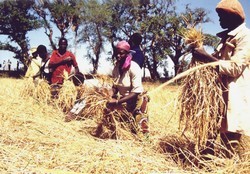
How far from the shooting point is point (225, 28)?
3.38m

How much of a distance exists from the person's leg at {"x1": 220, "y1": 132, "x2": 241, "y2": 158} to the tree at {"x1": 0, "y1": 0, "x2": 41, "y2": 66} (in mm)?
24977

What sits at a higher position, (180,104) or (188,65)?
(188,65)

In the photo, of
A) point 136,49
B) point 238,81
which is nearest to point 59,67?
point 136,49

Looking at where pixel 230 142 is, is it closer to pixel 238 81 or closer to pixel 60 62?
pixel 238 81

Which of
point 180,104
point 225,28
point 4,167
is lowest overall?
point 4,167

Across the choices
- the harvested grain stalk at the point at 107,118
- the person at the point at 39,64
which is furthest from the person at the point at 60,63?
the harvested grain stalk at the point at 107,118

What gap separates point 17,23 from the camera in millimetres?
27672

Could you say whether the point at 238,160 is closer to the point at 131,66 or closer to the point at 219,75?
the point at 219,75

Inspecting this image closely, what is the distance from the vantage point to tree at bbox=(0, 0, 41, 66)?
2741 centimetres

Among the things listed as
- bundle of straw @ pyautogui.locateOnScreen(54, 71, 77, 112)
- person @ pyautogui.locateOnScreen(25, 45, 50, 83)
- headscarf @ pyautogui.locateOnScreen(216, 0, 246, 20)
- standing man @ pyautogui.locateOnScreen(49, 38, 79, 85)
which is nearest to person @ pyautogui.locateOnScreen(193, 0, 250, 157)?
headscarf @ pyautogui.locateOnScreen(216, 0, 246, 20)

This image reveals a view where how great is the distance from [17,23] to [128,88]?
2501cm

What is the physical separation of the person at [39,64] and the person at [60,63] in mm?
289

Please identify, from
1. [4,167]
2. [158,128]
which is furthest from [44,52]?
[4,167]

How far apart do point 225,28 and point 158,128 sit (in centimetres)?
234
